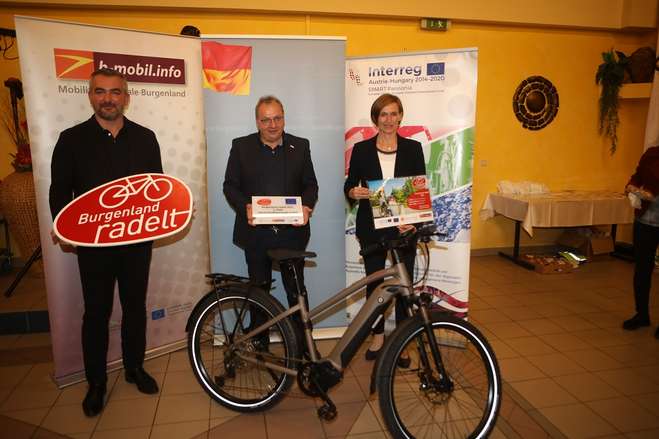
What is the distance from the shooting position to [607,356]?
3.06 metres

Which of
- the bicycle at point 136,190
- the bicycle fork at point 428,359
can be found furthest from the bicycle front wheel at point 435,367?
the bicycle at point 136,190

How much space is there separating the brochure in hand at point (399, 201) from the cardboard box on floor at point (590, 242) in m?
3.84

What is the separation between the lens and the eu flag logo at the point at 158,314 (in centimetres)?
302

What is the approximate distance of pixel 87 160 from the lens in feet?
7.51

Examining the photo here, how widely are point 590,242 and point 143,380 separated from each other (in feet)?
16.7

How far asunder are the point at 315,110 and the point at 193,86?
813 mm

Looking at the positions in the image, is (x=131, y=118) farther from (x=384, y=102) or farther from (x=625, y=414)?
(x=625, y=414)

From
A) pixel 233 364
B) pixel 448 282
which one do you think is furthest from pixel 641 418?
pixel 233 364

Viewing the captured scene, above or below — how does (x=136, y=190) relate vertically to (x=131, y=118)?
below

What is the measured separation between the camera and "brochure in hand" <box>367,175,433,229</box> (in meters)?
2.53

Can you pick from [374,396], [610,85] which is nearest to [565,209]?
[610,85]

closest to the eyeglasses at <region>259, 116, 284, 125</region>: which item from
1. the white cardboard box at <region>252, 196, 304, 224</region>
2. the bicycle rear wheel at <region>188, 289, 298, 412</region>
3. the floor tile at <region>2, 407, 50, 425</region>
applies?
the white cardboard box at <region>252, 196, 304, 224</region>

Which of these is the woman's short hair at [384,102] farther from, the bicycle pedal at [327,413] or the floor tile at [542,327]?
the floor tile at [542,327]

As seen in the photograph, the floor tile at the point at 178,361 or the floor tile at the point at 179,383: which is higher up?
the floor tile at the point at 179,383
